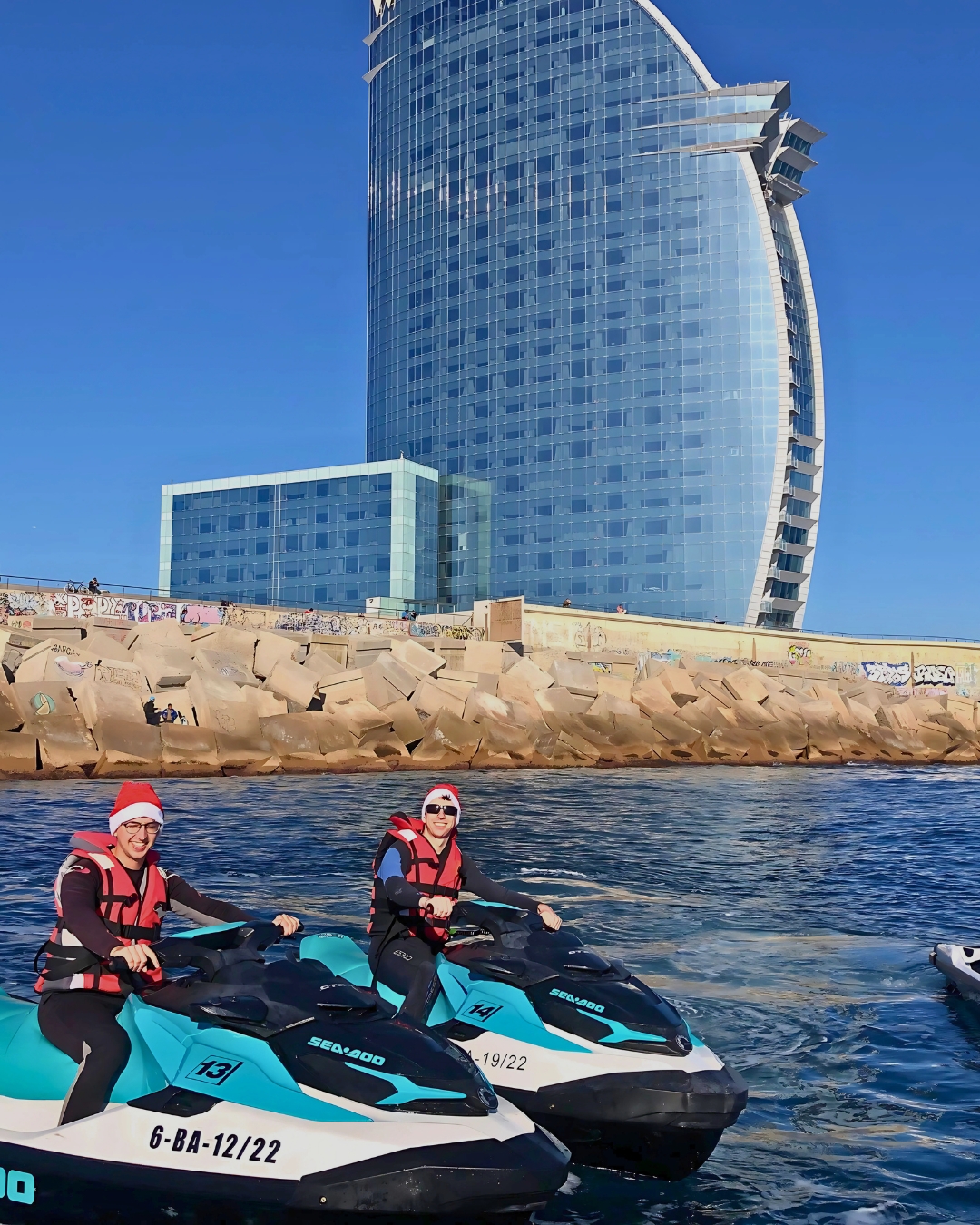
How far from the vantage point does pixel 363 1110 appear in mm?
5945

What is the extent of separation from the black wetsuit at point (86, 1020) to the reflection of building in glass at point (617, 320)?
95725 mm

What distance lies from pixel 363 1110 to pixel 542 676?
4197cm

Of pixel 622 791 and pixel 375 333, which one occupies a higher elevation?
pixel 375 333

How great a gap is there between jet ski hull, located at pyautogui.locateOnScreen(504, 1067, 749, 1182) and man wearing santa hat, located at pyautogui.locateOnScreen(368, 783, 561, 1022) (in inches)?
50.8

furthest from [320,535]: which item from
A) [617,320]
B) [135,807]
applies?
[135,807]

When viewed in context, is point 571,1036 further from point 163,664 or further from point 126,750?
point 163,664

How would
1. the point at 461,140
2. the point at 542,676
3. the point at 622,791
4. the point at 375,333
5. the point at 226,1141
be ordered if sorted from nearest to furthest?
the point at 226,1141 < the point at 622,791 < the point at 542,676 < the point at 461,140 < the point at 375,333

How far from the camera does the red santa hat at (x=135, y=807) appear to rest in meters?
6.60

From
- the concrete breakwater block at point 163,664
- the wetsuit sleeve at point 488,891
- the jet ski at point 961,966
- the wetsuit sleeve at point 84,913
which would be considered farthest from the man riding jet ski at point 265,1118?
the concrete breakwater block at point 163,664

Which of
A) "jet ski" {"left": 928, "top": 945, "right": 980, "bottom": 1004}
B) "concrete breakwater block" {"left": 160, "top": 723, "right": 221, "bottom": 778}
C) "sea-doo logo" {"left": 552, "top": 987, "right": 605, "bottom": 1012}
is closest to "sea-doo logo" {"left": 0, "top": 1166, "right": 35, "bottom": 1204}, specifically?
"sea-doo logo" {"left": 552, "top": 987, "right": 605, "bottom": 1012}

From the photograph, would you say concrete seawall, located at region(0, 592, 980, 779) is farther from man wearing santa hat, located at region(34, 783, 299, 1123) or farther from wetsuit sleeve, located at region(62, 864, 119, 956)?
wetsuit sleeve, located at region(62, 864, 119, 956)

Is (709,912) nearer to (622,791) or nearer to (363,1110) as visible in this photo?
(363,1110)

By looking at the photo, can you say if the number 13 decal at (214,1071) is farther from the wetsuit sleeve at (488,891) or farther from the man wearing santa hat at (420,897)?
the wetsuit sleeve at (488,891)

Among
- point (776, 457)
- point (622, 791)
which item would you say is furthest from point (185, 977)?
point (776, 457)
